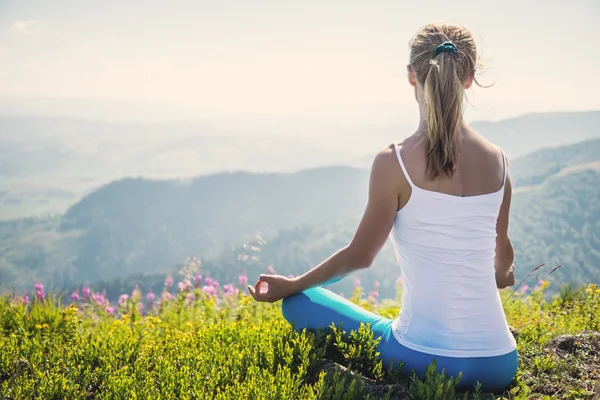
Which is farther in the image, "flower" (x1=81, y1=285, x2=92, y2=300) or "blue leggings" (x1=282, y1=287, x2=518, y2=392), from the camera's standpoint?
"flower" (x1=81, y1=285, x2=92, y2=300)

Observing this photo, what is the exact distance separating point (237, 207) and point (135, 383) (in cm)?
16684

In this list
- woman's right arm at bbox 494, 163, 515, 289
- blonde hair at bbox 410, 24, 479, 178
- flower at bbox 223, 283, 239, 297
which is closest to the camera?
blonde hair at bbox 410, 24, 479, 178

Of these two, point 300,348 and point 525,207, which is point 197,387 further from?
point 525,207

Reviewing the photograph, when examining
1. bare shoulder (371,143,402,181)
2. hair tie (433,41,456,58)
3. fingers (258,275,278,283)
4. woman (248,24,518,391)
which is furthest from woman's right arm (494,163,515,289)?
fingers (258,275,278,283)

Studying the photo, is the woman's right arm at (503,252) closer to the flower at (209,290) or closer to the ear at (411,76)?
the ear at (411,76)

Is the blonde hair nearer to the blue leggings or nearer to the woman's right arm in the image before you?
the woman's right arm

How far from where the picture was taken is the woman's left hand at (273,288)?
3097 mm

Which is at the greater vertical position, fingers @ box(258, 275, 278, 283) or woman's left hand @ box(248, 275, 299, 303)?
fingers @ box(258, 275, 278, 283)

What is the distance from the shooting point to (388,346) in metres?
3.06

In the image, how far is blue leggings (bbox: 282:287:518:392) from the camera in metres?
2.85

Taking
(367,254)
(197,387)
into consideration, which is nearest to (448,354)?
(367,254)

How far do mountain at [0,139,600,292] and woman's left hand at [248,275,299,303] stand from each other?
9179 cm

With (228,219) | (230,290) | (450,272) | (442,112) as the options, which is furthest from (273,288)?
(228,219)

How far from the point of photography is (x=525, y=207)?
10069 centimetres
